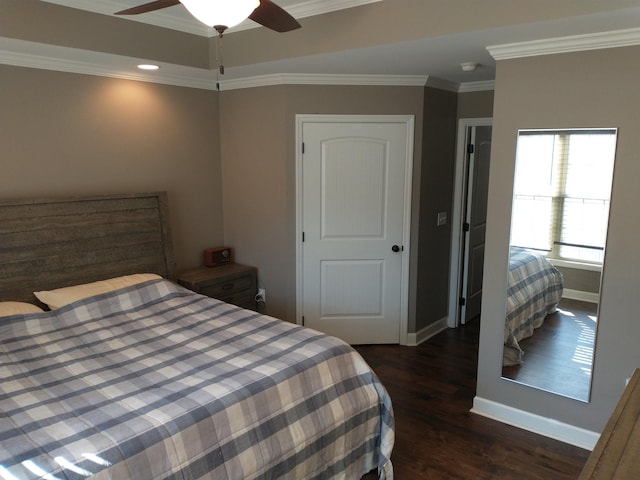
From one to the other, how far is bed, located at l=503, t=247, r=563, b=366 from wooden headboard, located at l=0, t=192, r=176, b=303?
248cm

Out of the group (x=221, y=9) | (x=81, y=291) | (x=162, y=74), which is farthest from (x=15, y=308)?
(x=221, y=9)

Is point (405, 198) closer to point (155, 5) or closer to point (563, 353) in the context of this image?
point (563, 353)

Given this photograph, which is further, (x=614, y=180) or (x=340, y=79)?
(x=340, y=79)

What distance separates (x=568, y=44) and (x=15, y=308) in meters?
3.39

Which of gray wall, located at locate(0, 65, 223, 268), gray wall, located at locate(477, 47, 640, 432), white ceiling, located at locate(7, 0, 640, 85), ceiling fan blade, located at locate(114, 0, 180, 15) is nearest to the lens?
ceiling fan blade, located at locate(114, 0, 180, 15)

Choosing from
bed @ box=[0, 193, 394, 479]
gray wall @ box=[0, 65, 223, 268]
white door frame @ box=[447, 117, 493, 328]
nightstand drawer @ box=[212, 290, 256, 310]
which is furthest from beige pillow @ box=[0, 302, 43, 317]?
white door frame @ box=[447, 117, 493, 328]

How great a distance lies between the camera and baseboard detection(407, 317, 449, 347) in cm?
430

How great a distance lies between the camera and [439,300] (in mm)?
4617

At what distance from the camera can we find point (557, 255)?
110 inches

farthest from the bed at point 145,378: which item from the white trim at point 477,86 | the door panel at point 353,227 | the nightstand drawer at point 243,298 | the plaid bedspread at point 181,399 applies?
the white trim at point 477,86

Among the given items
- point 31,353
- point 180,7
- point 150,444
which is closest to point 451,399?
point 150,444

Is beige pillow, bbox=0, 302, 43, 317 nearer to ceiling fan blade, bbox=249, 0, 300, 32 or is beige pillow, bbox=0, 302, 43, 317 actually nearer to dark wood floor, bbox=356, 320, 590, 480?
ceiling fan blade, bbox=249, 0, 300, 32

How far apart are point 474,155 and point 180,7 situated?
274 cm

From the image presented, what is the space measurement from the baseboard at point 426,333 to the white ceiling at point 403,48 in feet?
7.11
